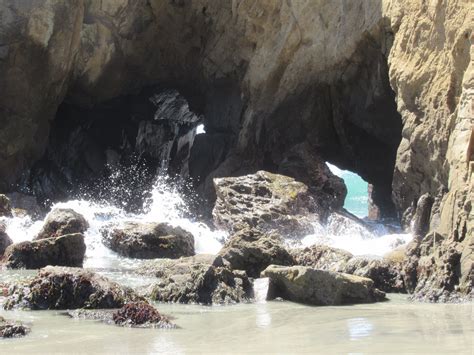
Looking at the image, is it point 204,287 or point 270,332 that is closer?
point 270,332

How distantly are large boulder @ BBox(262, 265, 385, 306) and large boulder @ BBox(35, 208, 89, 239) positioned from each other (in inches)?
234

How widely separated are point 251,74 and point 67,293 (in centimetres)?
1560

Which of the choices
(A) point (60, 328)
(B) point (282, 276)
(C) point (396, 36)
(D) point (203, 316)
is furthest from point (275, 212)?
(A) point (60, 328)

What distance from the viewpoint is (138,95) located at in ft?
87.3

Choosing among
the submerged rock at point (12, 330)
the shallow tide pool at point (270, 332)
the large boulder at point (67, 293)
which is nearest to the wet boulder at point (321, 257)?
the shallow tide pool at point (270, 332)

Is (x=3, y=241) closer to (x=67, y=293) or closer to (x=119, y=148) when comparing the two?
(x=67, y=293)

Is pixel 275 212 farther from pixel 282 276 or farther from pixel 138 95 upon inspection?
pixel 138 95

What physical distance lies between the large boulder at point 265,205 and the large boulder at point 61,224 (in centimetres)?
353

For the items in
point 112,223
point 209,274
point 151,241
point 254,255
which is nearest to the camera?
point 209,274

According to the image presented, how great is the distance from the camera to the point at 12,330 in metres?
5.42

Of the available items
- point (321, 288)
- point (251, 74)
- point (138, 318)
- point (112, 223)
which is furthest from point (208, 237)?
point (138, 318)

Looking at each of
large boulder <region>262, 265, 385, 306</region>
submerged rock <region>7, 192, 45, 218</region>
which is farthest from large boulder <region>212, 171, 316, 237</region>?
large boulder <region>262, 265, 385, 306</region>

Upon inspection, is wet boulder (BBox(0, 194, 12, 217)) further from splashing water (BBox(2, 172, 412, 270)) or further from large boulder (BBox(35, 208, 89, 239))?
large boulder (BBox(35, 208, 89, 239))

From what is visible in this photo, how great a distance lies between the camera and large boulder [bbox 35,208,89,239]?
1299cm
